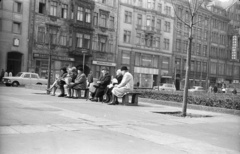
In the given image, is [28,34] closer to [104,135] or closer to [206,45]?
[104,135]

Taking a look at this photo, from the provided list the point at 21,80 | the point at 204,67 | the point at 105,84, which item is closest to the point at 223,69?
the point at 204,67

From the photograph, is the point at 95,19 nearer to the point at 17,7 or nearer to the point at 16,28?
the point at 17,7

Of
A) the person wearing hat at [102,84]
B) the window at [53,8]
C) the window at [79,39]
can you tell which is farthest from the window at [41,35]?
the person wearing hat at [102,84]

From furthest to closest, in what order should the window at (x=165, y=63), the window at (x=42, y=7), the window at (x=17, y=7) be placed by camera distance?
1. the window at (x=165, y=63)
2. the window at (x=42, y=7)
3. the window at (x=17, y=7)

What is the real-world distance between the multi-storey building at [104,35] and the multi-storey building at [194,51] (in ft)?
48.3

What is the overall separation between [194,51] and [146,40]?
14399 millimetres

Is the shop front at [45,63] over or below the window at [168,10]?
below

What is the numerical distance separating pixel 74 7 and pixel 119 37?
32.5ft

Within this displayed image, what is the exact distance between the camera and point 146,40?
55438 millimetres

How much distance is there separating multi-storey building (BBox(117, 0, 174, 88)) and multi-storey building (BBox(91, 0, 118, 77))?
1.25m

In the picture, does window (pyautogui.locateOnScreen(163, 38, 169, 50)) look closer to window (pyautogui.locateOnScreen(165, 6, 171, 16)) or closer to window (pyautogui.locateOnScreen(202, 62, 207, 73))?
window (pyautogui.locateOnScreen(165, 6, 171, 16))

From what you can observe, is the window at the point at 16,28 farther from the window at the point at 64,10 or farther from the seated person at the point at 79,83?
the seated person at the point at 79,83

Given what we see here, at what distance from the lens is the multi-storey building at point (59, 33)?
130ft

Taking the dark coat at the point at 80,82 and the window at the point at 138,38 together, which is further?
the window at the point at 138,38
